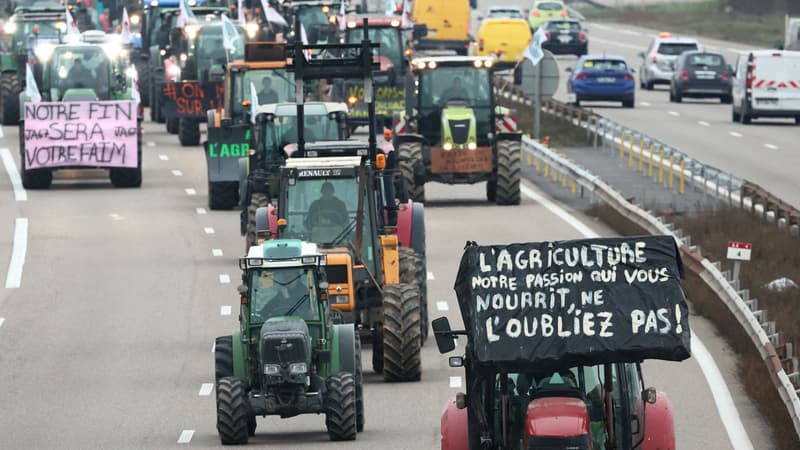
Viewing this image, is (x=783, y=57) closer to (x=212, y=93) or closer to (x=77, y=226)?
(x=212, y=93)

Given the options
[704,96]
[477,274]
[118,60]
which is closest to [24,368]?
[477,274]

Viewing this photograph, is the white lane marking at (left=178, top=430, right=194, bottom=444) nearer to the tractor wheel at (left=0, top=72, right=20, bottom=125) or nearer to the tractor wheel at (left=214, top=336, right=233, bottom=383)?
the tractor wheel at (left=214, top=336, right=233, bottom=383)

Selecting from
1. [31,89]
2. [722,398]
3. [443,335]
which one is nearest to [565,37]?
[31,89]

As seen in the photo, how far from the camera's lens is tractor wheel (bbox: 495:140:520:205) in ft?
127

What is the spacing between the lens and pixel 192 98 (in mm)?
49156

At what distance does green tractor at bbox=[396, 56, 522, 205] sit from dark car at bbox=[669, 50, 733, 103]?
73.1ft

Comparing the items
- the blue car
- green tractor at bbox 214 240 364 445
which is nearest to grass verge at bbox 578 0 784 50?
the blue car

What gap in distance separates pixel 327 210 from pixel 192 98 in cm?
2565

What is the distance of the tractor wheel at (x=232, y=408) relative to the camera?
771 inches

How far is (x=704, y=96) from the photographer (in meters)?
63.2

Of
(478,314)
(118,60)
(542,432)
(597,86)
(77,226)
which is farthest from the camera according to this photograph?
(597,86)

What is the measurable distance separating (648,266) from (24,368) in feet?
40.0

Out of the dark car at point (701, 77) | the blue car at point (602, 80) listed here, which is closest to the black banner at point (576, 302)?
the blue car at point (602, 80)

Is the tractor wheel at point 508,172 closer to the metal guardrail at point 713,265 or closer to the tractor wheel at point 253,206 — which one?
the metal guardrail at point 713,265
